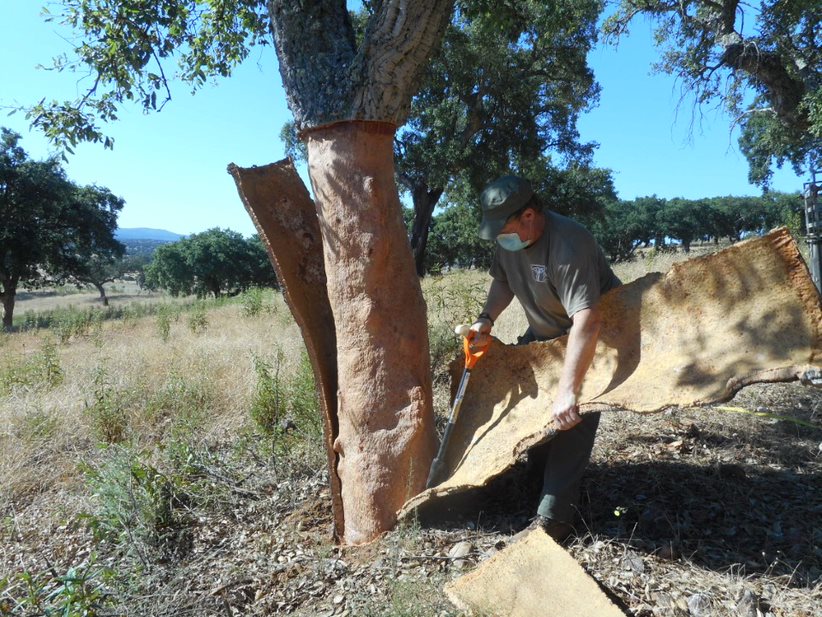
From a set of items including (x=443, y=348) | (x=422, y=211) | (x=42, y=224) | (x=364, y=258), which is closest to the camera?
(x=364, y=258)

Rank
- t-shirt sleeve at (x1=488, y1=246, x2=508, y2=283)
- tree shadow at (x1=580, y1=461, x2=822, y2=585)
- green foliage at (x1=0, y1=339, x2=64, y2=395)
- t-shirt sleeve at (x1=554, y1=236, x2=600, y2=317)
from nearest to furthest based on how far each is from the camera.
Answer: t-shirt sleeve at (x1=554, y1=236, x2=600, y2=317)
tree shadow at (x1=580, y1=461, x2=822, y2=585)
t-shirt sleeve at (x1=488, y1=246, x2=508, y2=283)
green foliage at (x1=0, y1=339, x2=64, y2=395)

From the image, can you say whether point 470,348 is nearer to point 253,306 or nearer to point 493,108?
point 253,306

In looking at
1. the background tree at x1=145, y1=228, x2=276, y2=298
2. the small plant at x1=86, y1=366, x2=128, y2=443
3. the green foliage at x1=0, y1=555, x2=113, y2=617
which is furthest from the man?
the background tree at x1=145, y1=228, x2=276, y2=298

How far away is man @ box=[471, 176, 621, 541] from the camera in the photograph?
2.52m

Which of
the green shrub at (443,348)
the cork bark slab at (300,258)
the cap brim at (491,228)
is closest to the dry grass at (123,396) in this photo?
the green shrub at (443,348)

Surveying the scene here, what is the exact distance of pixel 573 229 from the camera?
273 cm

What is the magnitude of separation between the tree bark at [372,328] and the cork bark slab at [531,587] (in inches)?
24.9

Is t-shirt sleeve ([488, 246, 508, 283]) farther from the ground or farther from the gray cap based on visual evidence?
the ground

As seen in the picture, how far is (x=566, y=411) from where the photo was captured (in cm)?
246

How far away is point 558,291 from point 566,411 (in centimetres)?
59

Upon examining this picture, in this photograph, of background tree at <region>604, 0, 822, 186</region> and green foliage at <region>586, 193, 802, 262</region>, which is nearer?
background tree at <region>604, 0, 822, 186</region>

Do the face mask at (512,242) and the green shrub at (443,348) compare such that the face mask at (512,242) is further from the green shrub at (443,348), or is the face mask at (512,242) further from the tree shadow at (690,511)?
the green shrub at (443,348)

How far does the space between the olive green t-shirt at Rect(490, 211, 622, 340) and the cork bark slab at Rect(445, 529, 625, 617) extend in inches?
43.3

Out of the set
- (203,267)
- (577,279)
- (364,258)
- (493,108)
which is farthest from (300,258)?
(203,267)
